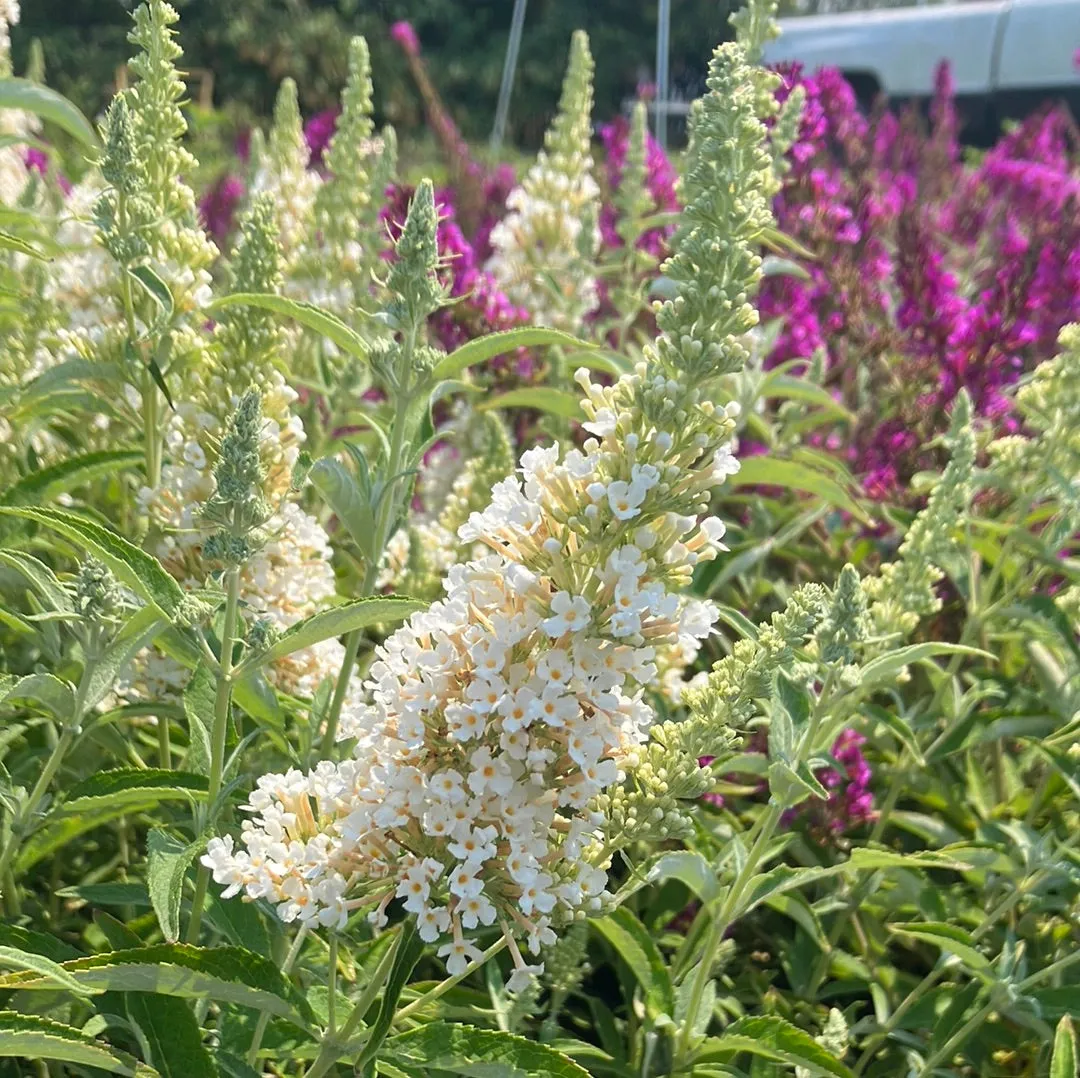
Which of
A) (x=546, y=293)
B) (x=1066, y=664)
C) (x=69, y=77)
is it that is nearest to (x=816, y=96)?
(x=546, y=293)

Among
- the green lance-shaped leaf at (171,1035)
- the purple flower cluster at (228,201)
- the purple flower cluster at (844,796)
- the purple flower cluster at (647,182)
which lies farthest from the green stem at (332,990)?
the purple flower cluster at (228,201)

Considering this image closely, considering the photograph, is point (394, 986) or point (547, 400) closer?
point (394, 986)

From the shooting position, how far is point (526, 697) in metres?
1.07

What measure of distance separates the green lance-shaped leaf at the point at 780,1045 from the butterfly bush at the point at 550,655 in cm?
42

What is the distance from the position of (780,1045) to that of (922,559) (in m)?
0.74

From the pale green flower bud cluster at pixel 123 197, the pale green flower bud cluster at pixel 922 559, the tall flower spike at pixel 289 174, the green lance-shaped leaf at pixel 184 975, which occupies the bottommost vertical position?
the green lance-shaped leaf at pixel 184 975

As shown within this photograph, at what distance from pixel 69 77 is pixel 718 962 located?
15.8 m

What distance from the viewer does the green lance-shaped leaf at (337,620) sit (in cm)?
122

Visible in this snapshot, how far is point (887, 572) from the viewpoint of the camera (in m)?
1.84

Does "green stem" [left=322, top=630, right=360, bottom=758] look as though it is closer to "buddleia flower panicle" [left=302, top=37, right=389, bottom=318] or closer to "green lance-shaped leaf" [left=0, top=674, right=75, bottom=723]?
"green lance-shaped leaf" [left=0, top=674, right=75, bottom=723]

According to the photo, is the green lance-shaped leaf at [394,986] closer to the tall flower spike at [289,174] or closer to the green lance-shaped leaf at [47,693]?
the green lance-shaped leaf at [47,693]

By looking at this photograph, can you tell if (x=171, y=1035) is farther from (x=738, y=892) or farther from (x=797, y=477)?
(x=797, y=477)

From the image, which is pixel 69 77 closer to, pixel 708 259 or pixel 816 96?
pixel 816 96

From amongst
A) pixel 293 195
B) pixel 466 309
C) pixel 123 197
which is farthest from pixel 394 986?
pixel 293 195
